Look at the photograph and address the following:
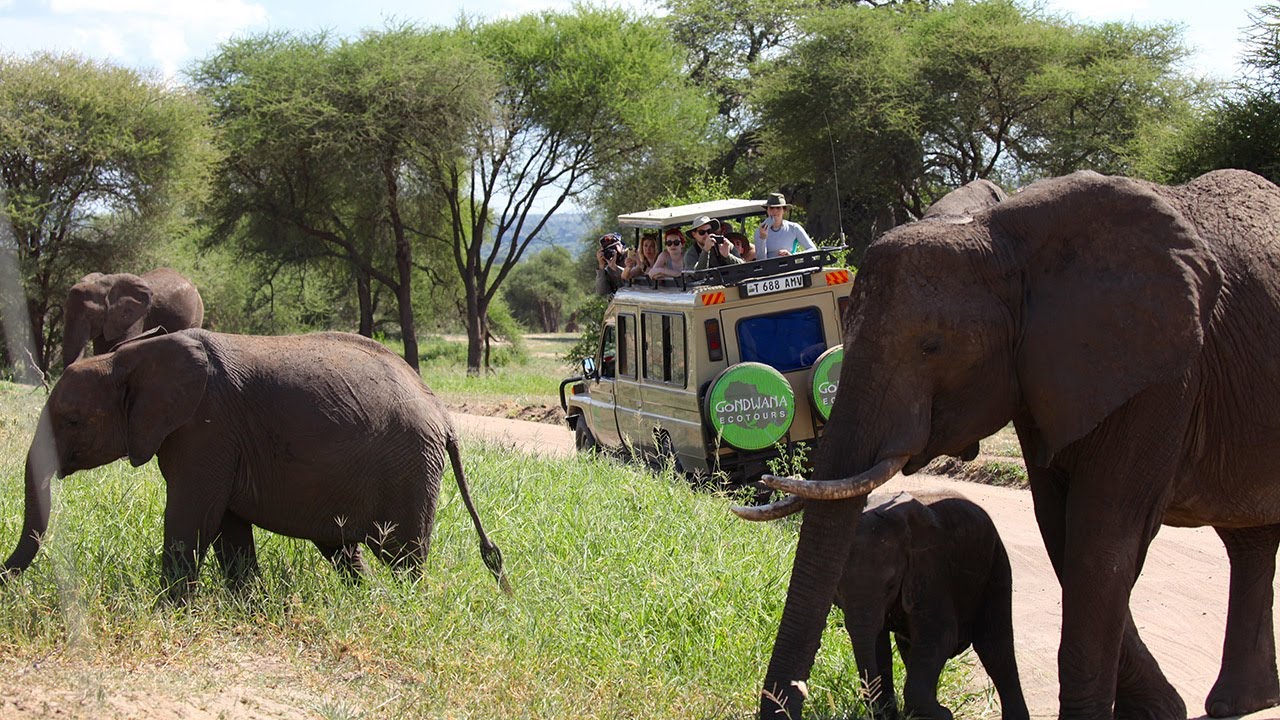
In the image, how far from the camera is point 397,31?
99.3ft

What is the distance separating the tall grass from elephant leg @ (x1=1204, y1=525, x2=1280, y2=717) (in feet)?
3.50

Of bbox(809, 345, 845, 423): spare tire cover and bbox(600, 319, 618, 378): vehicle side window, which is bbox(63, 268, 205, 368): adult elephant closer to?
bbox(600, 319, 618, 378): vehicle side window

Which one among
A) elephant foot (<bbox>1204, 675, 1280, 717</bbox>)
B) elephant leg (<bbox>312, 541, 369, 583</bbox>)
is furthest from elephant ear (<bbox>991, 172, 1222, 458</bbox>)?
elephant leg (<bbox>312, 541, 369, 583</bbox>)

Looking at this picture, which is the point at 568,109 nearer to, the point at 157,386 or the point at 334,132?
the point at 334,132

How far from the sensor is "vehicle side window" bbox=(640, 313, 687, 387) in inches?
414

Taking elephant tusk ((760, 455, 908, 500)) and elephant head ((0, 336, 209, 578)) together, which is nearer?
elephant tusk ((760, 455, 908, 500))

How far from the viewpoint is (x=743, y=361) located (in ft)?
33.9

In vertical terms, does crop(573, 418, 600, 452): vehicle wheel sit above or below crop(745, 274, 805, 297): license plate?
below

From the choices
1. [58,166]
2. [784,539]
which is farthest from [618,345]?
[58,166]

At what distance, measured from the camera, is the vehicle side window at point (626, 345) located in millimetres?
11727

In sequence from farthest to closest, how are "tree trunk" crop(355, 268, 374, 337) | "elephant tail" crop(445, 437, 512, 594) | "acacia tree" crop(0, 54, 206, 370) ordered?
"tree trunk" crop(355, 268, 374, 337)
"acacia tree" crop(0, 54, 206, 370)
"elephant tail" crop(445, 437, 512, 594)

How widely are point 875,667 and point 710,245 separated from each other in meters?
6.62

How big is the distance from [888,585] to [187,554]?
3335 mm

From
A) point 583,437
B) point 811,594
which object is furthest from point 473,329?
point 811,594
